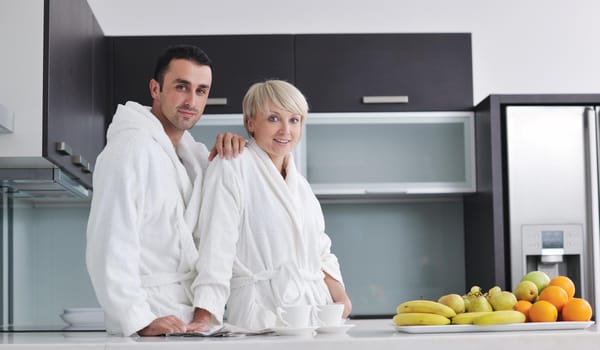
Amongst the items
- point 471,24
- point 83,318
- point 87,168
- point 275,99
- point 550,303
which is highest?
point 471,24

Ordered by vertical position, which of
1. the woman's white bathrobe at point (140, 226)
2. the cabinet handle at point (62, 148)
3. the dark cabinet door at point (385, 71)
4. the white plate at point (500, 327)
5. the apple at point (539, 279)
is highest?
the dark cabinet door at point (385, 71)

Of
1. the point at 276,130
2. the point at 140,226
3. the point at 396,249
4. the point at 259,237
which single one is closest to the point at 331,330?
the point at 259,237

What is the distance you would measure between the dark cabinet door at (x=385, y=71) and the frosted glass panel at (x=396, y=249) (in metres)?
0.59

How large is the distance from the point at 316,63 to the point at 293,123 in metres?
1.73

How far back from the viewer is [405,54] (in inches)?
175

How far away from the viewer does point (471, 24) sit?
15.6 feet

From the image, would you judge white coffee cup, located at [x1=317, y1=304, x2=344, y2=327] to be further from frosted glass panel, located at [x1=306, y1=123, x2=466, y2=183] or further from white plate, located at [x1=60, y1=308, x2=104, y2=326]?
frosted glass panel, located at [x1=306, y1=123, x2=466, y2=183]

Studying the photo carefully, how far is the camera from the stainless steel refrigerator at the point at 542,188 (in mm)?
4164

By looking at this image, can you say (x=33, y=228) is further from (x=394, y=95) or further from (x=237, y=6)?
(x=394, y=95)

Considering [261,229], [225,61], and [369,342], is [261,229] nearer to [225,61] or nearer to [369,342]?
[369,342]

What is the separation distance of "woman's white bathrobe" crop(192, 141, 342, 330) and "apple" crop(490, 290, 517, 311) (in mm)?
554

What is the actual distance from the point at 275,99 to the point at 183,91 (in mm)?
259

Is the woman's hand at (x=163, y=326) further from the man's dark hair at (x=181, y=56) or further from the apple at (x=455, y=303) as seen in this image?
the man's dark hair at (x=181, y=56)

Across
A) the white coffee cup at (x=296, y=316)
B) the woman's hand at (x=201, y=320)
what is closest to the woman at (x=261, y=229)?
the woman's hand at (x=201, y=320)
